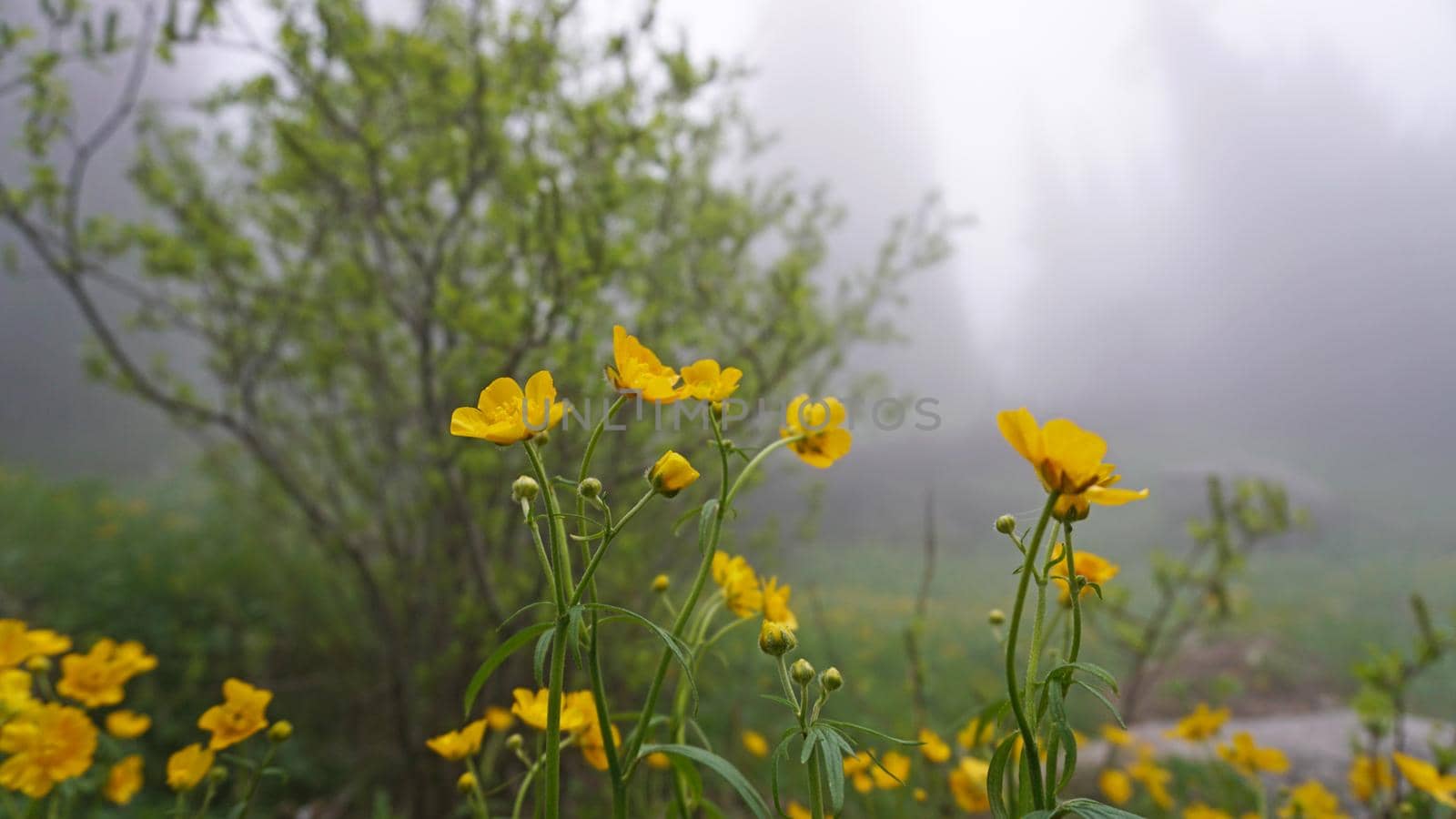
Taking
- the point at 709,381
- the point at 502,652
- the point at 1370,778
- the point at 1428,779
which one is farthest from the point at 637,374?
the point at 1370,778

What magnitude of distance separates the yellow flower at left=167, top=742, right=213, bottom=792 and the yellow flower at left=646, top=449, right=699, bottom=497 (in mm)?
545

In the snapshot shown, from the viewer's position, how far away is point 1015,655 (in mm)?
380

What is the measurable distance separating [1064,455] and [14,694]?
827 millimetres

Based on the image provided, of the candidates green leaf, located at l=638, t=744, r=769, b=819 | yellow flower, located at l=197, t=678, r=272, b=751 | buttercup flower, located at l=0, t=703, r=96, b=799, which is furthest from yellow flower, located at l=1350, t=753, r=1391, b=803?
buttercup flower, located at l=0, t=703, r=96, b=799

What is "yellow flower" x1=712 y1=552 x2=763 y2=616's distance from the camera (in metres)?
0.61

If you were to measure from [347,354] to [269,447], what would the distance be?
1.02 feet

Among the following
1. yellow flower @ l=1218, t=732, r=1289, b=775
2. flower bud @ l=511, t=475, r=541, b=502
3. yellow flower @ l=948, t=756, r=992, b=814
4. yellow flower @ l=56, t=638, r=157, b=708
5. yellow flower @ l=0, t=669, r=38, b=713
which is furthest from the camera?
yellow flower @ l=1218, t=732, r=1289, b=775

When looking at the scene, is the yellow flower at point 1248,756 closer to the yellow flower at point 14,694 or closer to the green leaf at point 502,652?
the green leaf at point 502,652

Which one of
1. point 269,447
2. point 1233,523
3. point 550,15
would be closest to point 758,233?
point 550,15

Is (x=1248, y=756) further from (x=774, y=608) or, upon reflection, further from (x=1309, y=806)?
(x=774, y=608)

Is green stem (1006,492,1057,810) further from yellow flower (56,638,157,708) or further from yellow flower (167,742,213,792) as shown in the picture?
yellow flower (56,638,157,708)

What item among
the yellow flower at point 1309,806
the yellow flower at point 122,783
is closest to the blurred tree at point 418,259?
the yellow flower at point 122,783

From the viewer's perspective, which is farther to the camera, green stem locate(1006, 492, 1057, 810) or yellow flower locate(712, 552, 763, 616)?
yellow flower locate(712, 552, 763, 616)

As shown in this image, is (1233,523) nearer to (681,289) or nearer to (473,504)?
(681,289)
